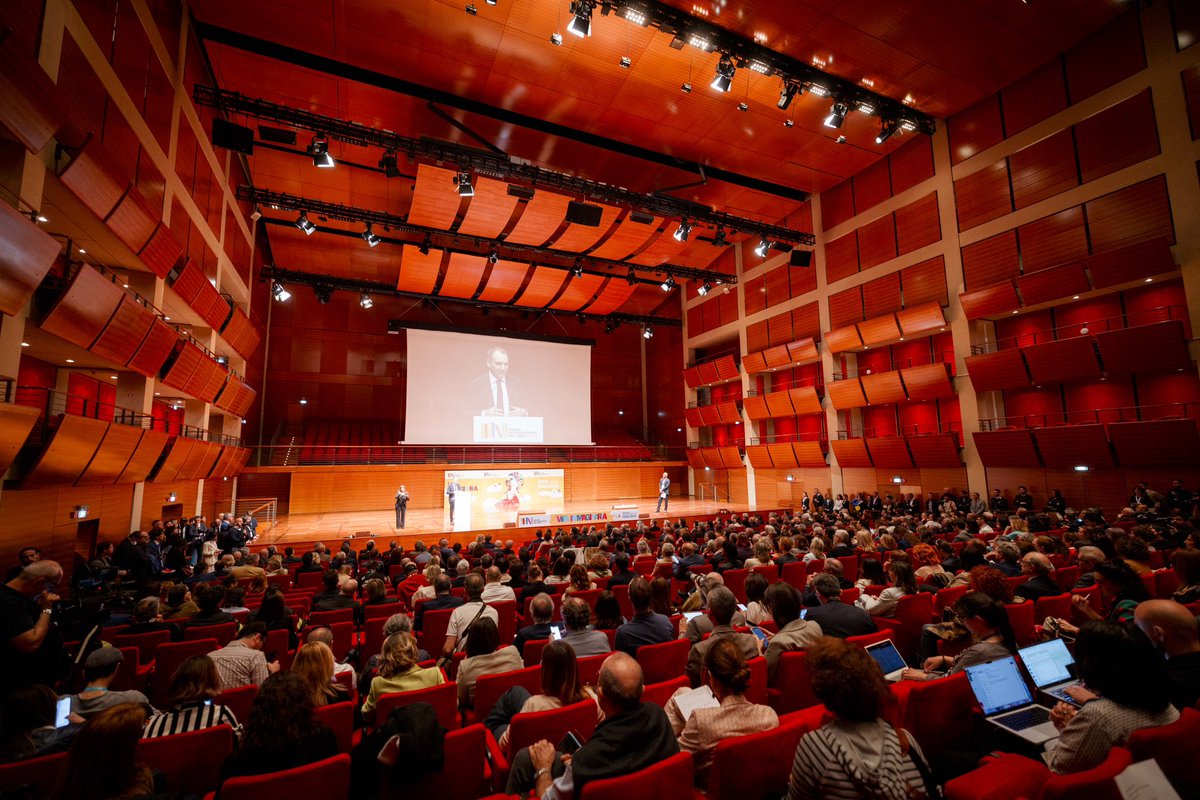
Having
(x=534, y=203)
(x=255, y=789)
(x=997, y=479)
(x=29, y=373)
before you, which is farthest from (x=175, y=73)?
(x=997, y=479)

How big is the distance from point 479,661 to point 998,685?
2.78m

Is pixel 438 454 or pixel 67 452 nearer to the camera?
pixel 67 452

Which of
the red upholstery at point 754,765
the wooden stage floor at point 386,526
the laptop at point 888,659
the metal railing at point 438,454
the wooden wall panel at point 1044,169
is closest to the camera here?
the red upholstery at point 754,765

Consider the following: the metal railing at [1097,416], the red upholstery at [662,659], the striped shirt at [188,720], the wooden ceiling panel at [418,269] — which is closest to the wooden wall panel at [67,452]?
the striped shirt at [188,720]

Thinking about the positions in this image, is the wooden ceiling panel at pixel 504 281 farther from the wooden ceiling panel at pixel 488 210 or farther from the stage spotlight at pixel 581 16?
the stage spotlight at pixel 581 16

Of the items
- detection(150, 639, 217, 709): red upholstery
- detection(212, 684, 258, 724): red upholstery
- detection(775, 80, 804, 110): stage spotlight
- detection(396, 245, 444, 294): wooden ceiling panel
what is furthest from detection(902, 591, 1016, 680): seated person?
detection(396, 245, 444, 294): wooden ceiling panel

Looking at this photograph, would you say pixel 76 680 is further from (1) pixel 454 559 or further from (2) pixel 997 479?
(2) pixel 997 479

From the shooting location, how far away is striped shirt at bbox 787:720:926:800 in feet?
5.24

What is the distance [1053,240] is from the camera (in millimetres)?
11797

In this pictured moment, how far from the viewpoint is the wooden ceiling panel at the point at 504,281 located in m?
18.4

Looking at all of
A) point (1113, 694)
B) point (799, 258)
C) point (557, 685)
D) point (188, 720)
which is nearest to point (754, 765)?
point (557, 685)

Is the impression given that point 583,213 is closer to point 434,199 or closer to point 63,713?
point 434,199

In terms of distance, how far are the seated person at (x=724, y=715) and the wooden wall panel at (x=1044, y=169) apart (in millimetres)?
14871

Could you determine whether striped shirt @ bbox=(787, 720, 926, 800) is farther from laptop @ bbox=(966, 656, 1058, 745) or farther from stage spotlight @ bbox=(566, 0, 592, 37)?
stage spotlight @ bbox=(566, 0, 592, 37)
